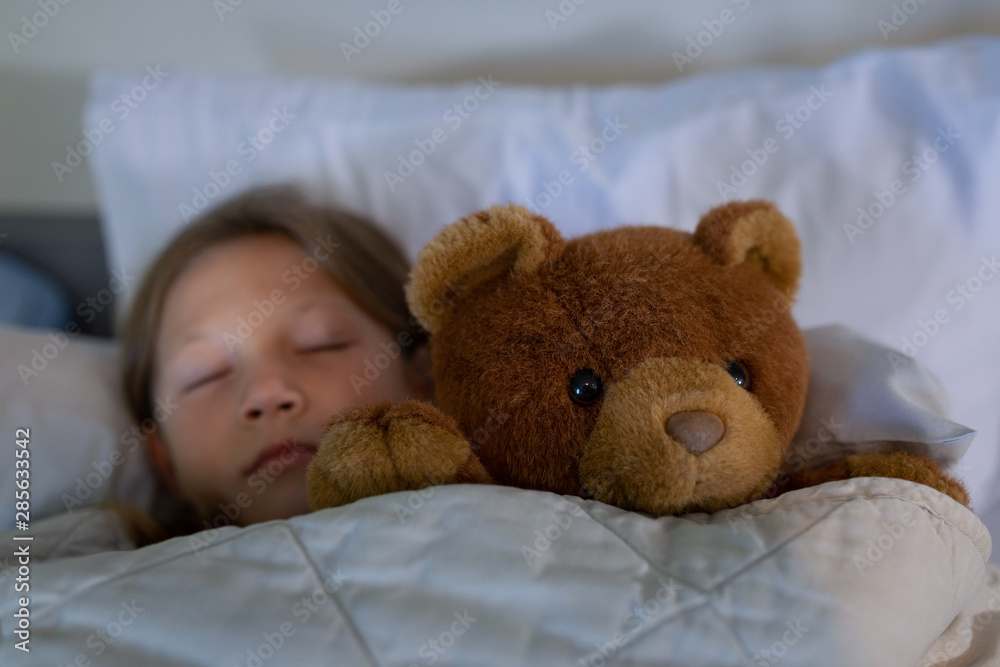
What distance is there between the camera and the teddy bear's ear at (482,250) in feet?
1.74

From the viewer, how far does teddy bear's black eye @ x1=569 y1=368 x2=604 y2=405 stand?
497 mm

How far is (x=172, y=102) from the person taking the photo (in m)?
1.10

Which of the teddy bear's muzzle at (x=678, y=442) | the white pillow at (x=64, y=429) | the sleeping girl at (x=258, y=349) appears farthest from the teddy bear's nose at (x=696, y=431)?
the white pillow at (x=64, y=429)

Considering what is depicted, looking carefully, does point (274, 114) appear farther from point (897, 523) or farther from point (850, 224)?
point (897, 523)

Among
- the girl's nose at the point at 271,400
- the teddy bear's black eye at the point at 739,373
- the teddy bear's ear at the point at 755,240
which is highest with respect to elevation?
the teddy bear's ear at the point at 755,240

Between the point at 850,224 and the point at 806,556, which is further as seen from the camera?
the point at 850,224

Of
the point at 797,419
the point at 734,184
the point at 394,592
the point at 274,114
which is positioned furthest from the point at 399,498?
the point at 274,114

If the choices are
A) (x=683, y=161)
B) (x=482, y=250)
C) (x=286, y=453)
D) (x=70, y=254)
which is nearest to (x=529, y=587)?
(x=482, y=250)

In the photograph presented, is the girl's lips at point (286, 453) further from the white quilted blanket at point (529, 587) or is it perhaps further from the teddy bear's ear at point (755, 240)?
the teddy bear's ear at point (755, 240)

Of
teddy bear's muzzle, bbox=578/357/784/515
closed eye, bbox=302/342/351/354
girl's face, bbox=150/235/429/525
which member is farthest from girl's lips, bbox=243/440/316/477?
teddy bear's muzzle, bbox=578/357/784/515

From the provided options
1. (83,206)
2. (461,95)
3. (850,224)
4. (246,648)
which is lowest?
(246,648)

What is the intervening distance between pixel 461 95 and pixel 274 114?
311 mm

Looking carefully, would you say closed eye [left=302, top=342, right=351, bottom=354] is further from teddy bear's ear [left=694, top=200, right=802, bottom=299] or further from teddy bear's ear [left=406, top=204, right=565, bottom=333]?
teddy bear's ear [left=694, top=200, right=802, bottom=299]

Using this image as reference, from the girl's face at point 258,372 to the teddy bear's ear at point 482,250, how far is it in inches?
11.1
